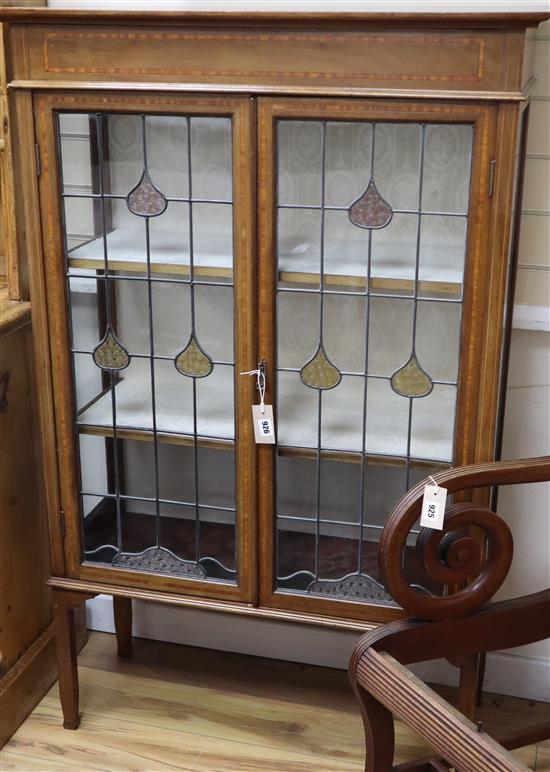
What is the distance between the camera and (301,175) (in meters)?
2.03

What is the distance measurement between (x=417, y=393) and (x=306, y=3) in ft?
3.14

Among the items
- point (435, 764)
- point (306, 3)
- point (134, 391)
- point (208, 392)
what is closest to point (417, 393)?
point (208, 392)

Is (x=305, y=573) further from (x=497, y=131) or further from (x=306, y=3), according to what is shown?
(x=306, y=3)

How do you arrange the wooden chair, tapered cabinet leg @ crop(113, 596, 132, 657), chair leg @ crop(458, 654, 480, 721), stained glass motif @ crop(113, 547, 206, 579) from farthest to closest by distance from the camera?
tapered cabinet leg @ crop(113, 596, 132, 657)
stained glass motif @ crop(113, 547, 206, 579)
chair leg @ crop(458, 654, 480, 721)
the wooden chair

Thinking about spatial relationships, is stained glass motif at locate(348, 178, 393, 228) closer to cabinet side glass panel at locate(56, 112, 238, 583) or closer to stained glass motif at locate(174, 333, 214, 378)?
cabinet side glass panel at locate(56, 112, 238, 583)

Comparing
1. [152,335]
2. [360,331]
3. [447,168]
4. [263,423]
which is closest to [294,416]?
[263,423]

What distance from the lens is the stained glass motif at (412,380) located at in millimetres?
2104

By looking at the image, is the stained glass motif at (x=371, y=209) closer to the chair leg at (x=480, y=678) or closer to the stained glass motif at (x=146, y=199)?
the stained glass motif at (x=146, y=199)

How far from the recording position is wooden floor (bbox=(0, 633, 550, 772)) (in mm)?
2424

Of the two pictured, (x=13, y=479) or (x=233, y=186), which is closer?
(x=233, y=186)

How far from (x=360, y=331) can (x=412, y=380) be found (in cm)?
15

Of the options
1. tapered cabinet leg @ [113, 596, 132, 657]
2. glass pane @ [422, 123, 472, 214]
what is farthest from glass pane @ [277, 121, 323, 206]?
tapered cabinet leg @ [113, 596, 132, 657]

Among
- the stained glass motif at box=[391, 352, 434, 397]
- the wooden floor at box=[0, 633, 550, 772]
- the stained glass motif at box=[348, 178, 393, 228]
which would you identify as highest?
the stained glass motif at box=[348, 178, 393, 228]

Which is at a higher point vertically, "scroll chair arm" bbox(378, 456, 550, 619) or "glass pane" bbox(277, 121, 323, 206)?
"glass pane" bbox(277, 121, 323, 206)
